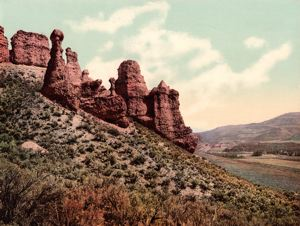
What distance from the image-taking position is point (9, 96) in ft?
119

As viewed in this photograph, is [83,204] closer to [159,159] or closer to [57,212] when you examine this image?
[57,212]

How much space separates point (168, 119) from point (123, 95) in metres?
7.23

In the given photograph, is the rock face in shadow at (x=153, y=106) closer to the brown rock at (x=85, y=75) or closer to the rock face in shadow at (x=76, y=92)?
the brown rock at (x=85, y=75)

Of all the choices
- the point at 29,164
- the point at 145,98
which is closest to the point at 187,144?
the point at 145,98

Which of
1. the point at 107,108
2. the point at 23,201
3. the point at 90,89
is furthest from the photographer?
the point at 90,89

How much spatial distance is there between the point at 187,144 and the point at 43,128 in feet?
79.6

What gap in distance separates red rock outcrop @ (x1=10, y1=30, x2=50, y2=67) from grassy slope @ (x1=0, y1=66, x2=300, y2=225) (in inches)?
326

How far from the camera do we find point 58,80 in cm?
3669

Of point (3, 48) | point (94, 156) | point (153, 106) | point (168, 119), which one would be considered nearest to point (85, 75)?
point (153, 106)

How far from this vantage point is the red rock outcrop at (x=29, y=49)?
47438 millimetres

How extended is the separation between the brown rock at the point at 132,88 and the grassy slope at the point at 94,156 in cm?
1035

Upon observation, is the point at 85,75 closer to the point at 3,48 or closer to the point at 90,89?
the point at 90,89

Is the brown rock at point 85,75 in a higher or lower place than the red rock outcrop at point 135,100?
higher

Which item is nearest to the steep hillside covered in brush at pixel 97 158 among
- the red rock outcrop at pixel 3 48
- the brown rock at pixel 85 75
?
the red rock outcrop at pixel 3 48
